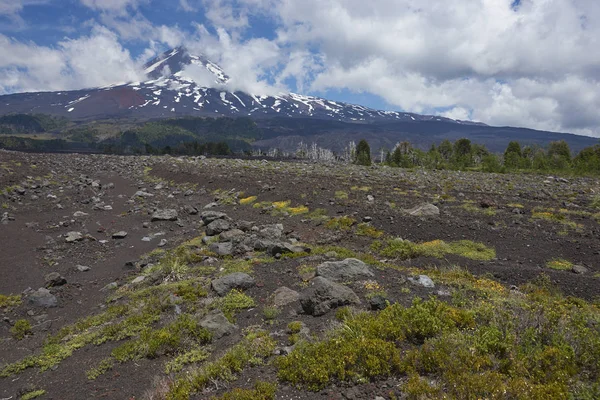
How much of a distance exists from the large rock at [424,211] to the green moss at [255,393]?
15.8m

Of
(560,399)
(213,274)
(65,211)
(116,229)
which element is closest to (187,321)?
(213,274)

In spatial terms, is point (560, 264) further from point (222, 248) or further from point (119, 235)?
point (119, 235)

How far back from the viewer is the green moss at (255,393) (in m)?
5.98

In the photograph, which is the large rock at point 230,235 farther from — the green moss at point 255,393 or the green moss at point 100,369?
the green moss at point 255,393

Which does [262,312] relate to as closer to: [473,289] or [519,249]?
[473,289]

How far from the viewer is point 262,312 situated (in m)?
9.60

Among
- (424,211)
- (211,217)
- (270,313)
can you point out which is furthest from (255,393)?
(424,211)

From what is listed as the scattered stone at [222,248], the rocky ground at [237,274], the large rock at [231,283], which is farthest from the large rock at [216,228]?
the large rock at [231,283]

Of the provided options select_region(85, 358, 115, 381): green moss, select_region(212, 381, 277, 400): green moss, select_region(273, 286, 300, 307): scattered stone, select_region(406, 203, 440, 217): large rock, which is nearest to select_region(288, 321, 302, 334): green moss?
select_region(273, 286, 300, 307): scattered stone

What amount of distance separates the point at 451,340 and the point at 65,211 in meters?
29.1

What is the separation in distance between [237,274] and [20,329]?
671 centimetres

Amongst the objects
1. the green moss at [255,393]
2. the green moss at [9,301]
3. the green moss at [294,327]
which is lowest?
the green moss at [9,301]

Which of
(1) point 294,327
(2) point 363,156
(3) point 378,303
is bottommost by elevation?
(1) point 294,327

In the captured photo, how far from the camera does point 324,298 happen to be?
930 cm
